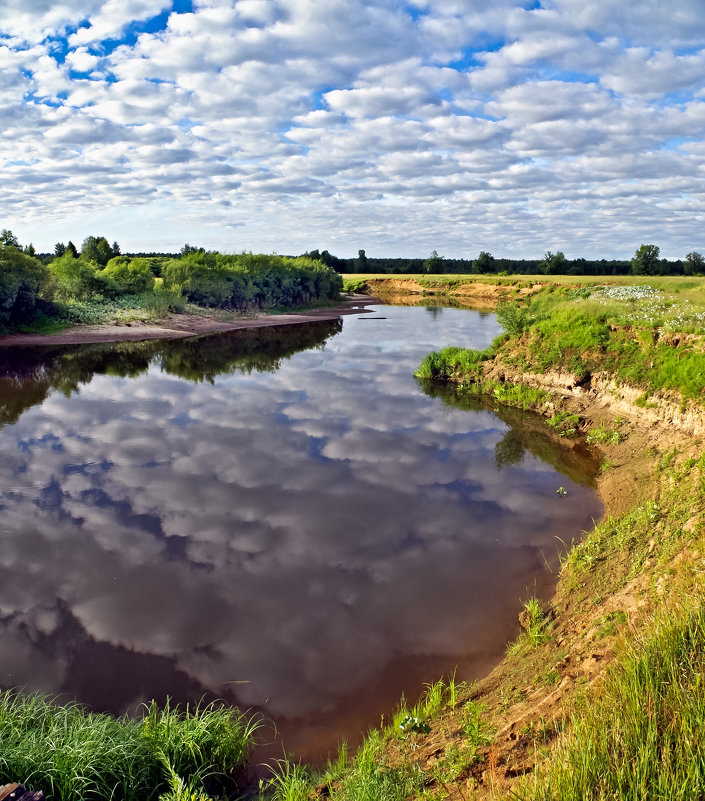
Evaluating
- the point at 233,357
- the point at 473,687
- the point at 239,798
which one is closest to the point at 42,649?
the point at 239,798

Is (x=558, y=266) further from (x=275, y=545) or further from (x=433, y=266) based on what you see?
(x=275, y=545)

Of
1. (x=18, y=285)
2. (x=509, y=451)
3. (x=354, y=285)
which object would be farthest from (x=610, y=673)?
(x=354, y=285)

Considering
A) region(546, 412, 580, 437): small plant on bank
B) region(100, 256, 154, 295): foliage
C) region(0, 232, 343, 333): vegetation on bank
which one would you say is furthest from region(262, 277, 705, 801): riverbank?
region(100, 256, 154, 295): foliage

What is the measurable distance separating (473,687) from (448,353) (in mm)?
21487

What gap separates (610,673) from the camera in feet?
15.5

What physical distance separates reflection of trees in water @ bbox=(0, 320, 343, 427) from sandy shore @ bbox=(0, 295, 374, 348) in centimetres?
184

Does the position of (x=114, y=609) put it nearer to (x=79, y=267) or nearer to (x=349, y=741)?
(x=349, y=741)

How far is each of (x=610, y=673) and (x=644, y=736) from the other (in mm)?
1181

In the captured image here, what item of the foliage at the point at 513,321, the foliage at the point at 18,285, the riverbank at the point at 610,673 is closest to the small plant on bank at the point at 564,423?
the riverbank at the point at 610,673

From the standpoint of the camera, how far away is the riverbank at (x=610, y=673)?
3.48 meters

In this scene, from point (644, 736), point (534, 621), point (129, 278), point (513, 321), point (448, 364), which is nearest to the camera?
point (644, 736)

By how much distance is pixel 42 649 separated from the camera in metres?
7.59

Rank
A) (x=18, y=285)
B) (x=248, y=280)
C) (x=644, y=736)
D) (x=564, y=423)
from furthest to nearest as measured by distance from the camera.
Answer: (x=248, y=280)
(x=18, y=285)
(x=564, y=423)
(x=644, y=736)

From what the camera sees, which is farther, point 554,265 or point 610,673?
point 554,265
